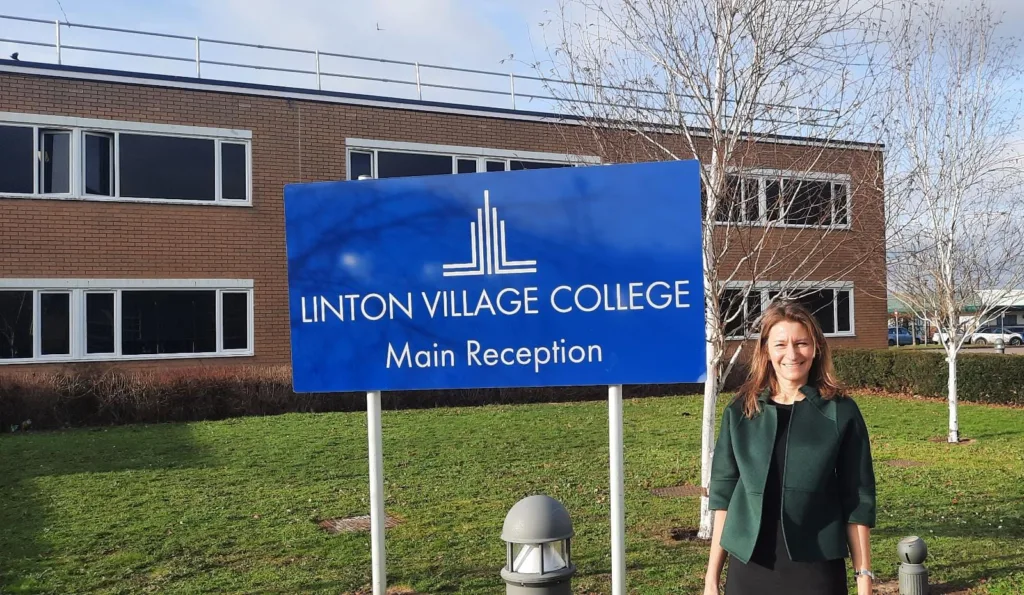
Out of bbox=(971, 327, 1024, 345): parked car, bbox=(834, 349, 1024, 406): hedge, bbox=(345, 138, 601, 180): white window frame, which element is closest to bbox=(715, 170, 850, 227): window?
bbox=(345, 138, 601, 180): white window frame

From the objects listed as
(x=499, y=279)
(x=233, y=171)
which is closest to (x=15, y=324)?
(x=233, y=171)

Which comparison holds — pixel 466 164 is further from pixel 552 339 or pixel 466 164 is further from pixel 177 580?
pixel 552 339

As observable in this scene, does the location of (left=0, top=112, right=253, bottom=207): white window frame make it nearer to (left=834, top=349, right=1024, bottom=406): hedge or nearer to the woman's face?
(left=834, top=349, right=1024, bottom=406): hedge

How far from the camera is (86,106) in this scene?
1628 cm

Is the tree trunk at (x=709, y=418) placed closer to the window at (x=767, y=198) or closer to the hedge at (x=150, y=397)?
the window at (x=767, y=198)

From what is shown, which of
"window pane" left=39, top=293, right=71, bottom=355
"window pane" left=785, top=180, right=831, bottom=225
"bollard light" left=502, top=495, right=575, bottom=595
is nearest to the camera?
"bollard light" left=502, top=495, right=575, bottom=595

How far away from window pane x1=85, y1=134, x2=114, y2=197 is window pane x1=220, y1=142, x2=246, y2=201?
76.8 inches

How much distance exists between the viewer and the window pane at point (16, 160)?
15727 millimetres

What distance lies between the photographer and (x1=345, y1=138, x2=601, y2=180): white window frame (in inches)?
735

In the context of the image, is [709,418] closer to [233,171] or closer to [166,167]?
[233,171]

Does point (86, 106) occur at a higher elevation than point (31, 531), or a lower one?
higher

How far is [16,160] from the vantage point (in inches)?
624

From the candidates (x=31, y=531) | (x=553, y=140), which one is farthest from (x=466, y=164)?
(x=31, y=531)

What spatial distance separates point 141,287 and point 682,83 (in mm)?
12691
